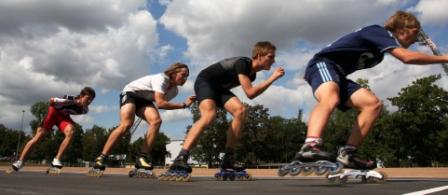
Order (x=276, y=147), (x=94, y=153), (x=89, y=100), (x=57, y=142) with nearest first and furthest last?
1. (x=89, y=100)
2. (x=276, y=147)
3. (x=57, y=142)
4. (x=94, y=153)

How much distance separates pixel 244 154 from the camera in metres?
78.5

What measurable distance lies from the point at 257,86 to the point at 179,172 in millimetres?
1461

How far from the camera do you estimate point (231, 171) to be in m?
6.64

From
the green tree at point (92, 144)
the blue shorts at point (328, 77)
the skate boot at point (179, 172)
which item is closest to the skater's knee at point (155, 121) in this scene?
the skate boot at point (179, 172)

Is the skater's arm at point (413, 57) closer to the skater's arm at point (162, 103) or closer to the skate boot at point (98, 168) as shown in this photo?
the skater's arm at point (162, 103)

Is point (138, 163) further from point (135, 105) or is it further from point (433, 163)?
point (433, 163)

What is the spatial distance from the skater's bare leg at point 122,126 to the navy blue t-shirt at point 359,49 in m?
3.74

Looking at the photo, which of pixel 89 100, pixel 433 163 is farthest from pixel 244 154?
pixel 89 100

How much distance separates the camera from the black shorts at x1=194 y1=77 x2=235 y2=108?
6.55 metres

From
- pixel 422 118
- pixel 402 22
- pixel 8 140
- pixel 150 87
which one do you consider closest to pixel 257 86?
pixel 402 22

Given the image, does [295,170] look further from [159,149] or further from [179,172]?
[159,149]

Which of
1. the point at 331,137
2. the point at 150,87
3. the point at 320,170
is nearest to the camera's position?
the point at 320,170

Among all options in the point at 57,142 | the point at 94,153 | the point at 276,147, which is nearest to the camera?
the point at 276,147

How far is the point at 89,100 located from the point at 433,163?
61788 millimetres
